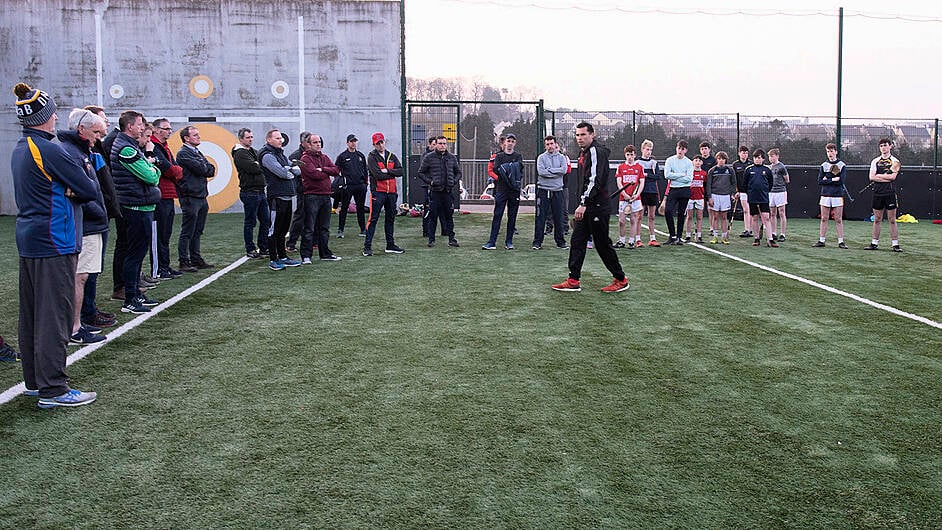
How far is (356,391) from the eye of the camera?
18.0 feet

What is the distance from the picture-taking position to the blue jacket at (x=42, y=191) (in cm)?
514

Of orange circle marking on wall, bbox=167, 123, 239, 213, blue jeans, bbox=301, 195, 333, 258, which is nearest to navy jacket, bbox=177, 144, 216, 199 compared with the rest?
blue jeans, bbox=301, 195, 333, 258

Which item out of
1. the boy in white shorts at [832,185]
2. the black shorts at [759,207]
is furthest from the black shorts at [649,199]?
the boy in white shorts at [832,185]

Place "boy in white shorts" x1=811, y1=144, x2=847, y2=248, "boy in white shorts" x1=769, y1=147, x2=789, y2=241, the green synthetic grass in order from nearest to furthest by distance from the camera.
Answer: the green synthetic grass < "boy in white shorts" x1=811, y1=144, x2=847, y2=248 < "boy in white shorts" x1=769, y1=147, x2=789, y2=241

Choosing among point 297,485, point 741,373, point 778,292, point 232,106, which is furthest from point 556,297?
point 232,106

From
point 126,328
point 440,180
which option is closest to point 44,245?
point 126,328

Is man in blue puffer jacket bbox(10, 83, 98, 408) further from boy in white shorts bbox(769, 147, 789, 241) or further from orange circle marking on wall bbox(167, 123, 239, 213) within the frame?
orange circle marking on wall bbox(167, 123, 239, 213)

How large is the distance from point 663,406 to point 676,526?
1.75m

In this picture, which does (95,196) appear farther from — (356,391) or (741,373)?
(741,373)

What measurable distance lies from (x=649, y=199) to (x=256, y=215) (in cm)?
697

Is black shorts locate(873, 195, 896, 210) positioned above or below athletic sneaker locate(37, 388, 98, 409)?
above

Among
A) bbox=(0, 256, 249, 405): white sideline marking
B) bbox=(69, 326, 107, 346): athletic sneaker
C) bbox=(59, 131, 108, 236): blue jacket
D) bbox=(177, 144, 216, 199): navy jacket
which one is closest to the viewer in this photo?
bbox=(0, 256, 249, 405): white sideline marking

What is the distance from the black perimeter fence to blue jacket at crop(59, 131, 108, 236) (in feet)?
51.4

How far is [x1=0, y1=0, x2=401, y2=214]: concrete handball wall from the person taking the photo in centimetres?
2233
